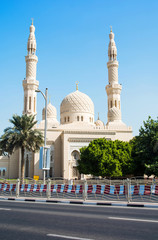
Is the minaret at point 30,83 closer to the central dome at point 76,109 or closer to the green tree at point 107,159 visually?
the central dome at point 76,109

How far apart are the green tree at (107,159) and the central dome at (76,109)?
48.7 feet

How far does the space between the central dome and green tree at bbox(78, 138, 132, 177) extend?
48.7ft

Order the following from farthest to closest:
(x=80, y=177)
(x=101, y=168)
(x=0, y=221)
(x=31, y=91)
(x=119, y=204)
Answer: (x=31, y=91)
(x=80, y=177)
(x=101, y=168)
(x=119, y=204)
(x=0, y=221)

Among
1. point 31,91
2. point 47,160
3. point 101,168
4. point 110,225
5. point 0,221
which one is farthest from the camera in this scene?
point 31,91

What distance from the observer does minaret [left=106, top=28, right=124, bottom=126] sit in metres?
46.1

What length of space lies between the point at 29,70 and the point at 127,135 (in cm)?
→ 2014

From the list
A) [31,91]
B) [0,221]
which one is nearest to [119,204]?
[0,221]

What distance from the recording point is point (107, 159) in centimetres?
3288

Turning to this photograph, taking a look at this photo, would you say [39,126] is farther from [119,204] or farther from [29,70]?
[119,204]

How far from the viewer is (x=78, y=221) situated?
693 centimetres

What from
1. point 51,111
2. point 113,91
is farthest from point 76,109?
point 113,91

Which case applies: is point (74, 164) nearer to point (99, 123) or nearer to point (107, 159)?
point (107, 159)

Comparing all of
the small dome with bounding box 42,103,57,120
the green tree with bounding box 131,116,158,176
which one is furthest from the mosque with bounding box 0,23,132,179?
the green tree with bounding box 131,116,158,176

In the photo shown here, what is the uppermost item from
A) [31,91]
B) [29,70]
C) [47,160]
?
[29,70]
